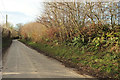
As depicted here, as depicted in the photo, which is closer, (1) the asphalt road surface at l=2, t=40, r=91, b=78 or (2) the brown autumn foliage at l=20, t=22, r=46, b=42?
(1) the asphalt road surface at l=2, t=40, r=91, b=78

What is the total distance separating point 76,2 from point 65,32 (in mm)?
4011

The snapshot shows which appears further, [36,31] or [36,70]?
[36,31]

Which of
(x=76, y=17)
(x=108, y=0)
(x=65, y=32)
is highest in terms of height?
(x=108, y=0)

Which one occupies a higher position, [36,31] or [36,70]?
[36,31]

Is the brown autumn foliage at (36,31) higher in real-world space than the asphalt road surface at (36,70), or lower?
higher

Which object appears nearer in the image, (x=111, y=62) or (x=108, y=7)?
(x=111, y=62)

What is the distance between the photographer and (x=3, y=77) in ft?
17.4

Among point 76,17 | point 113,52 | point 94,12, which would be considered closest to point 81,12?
point 76,17

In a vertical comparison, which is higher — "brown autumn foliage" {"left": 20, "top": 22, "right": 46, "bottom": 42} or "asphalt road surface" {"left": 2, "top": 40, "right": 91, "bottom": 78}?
"brown autumn foliage" {"left": 20, "top": 22, "right": 46, "bottom": 42}

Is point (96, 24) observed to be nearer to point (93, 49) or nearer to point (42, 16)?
point (93, 49)

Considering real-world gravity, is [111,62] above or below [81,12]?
below

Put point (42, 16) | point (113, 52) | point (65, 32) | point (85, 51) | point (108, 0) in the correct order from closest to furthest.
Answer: point (113, 52)
point (108, 0)
point (85, 51)
point (65, 32)
point (42, 16)

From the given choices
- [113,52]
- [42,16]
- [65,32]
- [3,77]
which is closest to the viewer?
[3,77]

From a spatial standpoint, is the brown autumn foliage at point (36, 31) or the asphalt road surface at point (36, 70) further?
the brown autumn foliage at point (36, 31)
